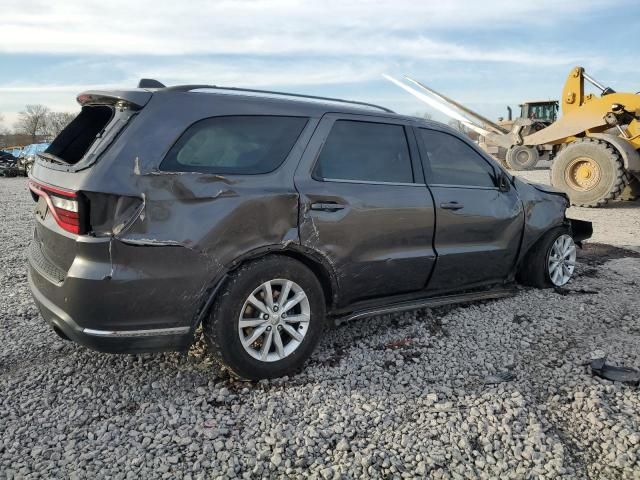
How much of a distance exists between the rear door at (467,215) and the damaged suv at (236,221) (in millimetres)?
24

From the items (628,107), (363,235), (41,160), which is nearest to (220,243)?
(363,235)

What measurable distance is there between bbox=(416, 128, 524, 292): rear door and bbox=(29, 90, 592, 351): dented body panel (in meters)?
0.32

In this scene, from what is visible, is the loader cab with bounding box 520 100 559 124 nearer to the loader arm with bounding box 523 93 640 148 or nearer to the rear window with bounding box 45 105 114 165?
the loader arm with bounding box 523 93 640 148

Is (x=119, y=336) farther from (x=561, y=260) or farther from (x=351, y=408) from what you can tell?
(x=561, y=260)

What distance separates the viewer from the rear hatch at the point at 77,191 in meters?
2.70

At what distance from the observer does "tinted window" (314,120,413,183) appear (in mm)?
3432

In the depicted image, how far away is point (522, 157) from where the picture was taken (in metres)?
22.2

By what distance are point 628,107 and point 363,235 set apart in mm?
10211

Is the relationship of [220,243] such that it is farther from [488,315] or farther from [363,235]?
[488,315]

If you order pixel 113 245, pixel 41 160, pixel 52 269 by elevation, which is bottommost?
pixel 52 269

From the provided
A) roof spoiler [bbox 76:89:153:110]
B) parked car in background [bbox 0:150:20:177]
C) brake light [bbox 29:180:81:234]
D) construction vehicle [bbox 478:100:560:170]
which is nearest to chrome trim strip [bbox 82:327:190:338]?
brake light [bbox 29:180:81:234]

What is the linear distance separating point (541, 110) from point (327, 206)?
25.4m

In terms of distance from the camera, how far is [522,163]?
72.7ft

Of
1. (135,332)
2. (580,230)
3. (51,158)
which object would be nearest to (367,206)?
(135,332)
